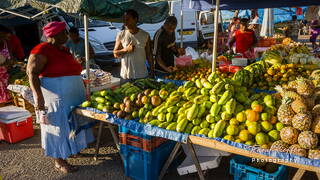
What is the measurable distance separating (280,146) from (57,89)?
2.87 m

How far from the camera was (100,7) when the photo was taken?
4.24 meters

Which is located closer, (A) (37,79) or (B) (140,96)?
(A) (37,79)

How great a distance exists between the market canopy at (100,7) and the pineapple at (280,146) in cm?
299

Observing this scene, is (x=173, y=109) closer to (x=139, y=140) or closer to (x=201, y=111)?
(x=201, y=111)

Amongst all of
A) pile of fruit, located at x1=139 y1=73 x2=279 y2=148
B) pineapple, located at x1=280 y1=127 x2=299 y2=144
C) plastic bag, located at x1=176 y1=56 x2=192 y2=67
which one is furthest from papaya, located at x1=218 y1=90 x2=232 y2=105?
plastic bag, located at x1=176 y1=56 x2=192 y2=67

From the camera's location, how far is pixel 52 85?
365cm

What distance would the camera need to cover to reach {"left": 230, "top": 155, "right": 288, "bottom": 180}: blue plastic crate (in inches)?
115

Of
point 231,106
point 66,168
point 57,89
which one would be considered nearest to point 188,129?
point 231,106

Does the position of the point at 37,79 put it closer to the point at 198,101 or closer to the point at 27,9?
the point at 198,101

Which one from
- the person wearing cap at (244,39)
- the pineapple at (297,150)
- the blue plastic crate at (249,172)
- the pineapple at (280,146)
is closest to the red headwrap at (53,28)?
the blue plastic crate at (249,172)

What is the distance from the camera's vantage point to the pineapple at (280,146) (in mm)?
2555

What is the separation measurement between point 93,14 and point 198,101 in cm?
215

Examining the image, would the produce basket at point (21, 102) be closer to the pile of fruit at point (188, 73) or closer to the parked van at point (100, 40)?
the pile of fruit at point (188, 73)

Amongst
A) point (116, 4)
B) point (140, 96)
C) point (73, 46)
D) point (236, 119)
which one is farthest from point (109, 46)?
point (236, 119)
